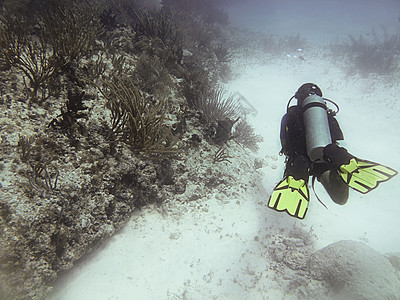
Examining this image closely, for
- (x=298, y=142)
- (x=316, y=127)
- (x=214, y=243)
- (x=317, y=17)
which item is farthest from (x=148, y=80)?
(x=317, y=17)

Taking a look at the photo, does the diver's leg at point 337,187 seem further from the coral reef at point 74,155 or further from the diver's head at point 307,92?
the coral reef at point 74,155

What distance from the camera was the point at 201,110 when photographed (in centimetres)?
444

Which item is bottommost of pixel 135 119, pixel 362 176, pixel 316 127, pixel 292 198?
pixel 292 198

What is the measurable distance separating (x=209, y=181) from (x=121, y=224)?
5.65ft

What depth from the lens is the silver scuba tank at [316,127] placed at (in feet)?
7.89

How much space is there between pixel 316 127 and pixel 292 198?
96cm

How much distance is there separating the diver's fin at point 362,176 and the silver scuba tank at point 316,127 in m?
0.32

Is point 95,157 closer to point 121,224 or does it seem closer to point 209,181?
point 121,224

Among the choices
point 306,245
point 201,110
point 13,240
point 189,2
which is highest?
point 189,2

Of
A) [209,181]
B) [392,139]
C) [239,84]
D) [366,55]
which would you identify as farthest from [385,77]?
[209,181]

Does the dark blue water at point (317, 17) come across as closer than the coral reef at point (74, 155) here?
No

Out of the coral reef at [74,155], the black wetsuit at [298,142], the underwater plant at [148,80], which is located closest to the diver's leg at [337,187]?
the black wetsuit at [298,142]

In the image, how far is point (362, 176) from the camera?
7.30 feet

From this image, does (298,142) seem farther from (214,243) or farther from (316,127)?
(214,243)
